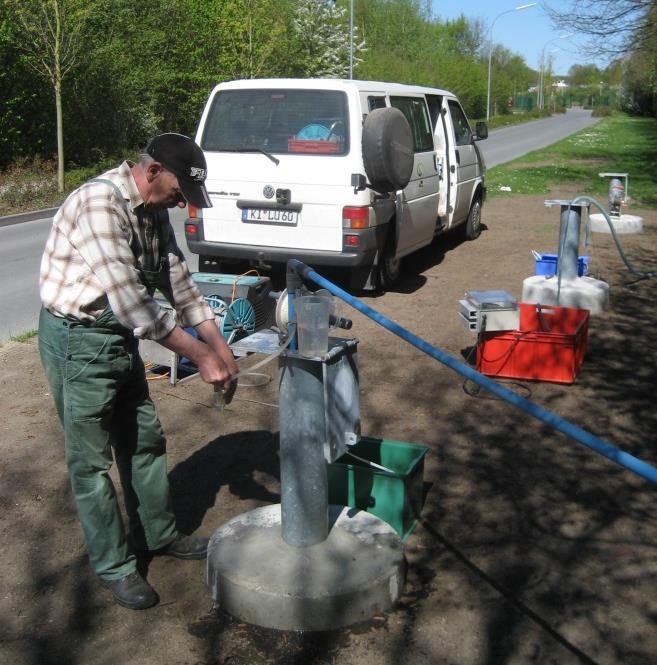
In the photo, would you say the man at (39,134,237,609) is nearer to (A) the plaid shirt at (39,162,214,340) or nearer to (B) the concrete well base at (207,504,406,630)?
(A) the plaid shirt at (39,162,214,340)

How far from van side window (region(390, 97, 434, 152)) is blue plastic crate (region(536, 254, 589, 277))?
1.88m

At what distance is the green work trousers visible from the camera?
3178 mm

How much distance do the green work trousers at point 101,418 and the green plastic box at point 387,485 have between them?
0.89 m

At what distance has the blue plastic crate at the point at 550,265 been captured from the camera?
342 inches

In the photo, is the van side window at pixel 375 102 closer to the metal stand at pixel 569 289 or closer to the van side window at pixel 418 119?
the van side window at pixel 418 119

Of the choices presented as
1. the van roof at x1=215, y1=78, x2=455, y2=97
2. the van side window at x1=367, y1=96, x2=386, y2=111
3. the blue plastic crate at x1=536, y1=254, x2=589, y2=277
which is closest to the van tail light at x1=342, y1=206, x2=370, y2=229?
the van side window at x1=367, y1=96, x2=386, y2=111

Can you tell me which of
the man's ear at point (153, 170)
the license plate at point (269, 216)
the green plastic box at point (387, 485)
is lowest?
the green plastic box at point (387, 485)

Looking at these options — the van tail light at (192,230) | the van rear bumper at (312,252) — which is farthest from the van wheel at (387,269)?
the van tail light at (192,230)

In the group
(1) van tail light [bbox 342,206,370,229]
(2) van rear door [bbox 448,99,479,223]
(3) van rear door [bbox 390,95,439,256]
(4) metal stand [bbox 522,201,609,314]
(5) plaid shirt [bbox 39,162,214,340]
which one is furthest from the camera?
(2) van rear door [bbox 448,99,479,223]

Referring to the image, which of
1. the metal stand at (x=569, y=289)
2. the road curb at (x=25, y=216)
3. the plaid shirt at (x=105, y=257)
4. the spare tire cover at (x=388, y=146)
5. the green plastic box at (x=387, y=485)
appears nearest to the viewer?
the plaid shirt at (x=105, y=257)

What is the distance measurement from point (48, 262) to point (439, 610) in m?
2.05

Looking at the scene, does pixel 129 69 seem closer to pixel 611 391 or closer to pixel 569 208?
pixel 569 208

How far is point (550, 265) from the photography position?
28.9 ft

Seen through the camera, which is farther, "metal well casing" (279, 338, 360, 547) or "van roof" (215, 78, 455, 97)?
"van roof" (215, 78, 455, 97)
